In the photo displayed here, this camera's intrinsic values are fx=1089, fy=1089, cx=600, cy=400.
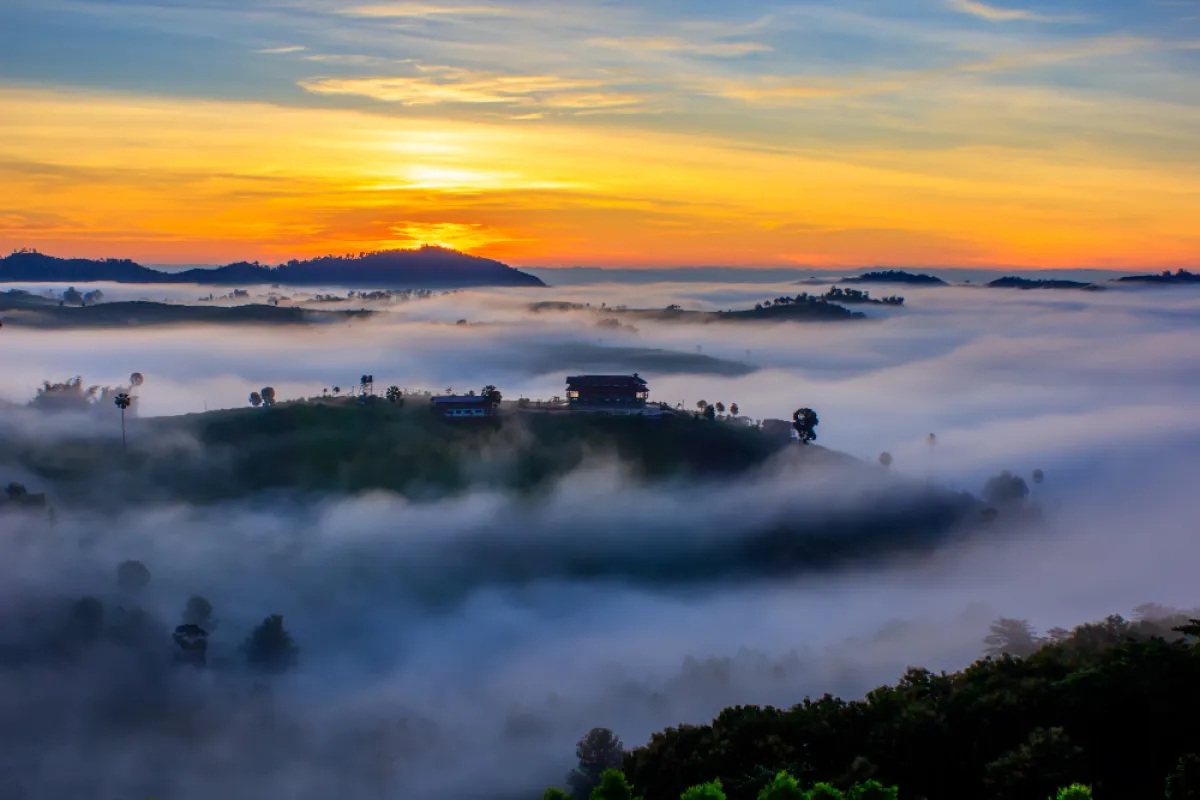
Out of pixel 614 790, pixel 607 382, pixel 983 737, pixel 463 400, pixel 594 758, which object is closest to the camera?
pixel 614 790

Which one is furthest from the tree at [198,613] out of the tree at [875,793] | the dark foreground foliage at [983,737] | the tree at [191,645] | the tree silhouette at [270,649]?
the tree at [875,793]

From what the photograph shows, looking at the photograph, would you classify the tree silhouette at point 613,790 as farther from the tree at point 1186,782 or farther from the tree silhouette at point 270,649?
the tree silhouette at point 270,649

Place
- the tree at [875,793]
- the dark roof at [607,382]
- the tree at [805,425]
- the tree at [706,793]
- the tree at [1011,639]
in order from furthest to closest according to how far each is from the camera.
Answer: the tree at [805,425]
the dark roof at [607,382]
the tree at [1011,639]
the tree at [875,793]
the tree at [706,793]

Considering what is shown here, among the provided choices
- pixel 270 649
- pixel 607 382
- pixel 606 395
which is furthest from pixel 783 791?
pixel 607 382

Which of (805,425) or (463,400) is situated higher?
(463,400)

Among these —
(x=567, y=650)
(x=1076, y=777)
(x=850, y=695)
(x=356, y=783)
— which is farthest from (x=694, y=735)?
(x=567, y=650)

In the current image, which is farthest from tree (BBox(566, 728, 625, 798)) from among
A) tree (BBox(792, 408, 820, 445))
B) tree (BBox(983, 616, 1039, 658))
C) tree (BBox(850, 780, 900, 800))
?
tree (BBox(792, 408, 820, 445))

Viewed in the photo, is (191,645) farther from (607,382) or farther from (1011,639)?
(1011,639)

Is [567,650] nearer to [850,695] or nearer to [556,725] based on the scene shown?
[556,725]
